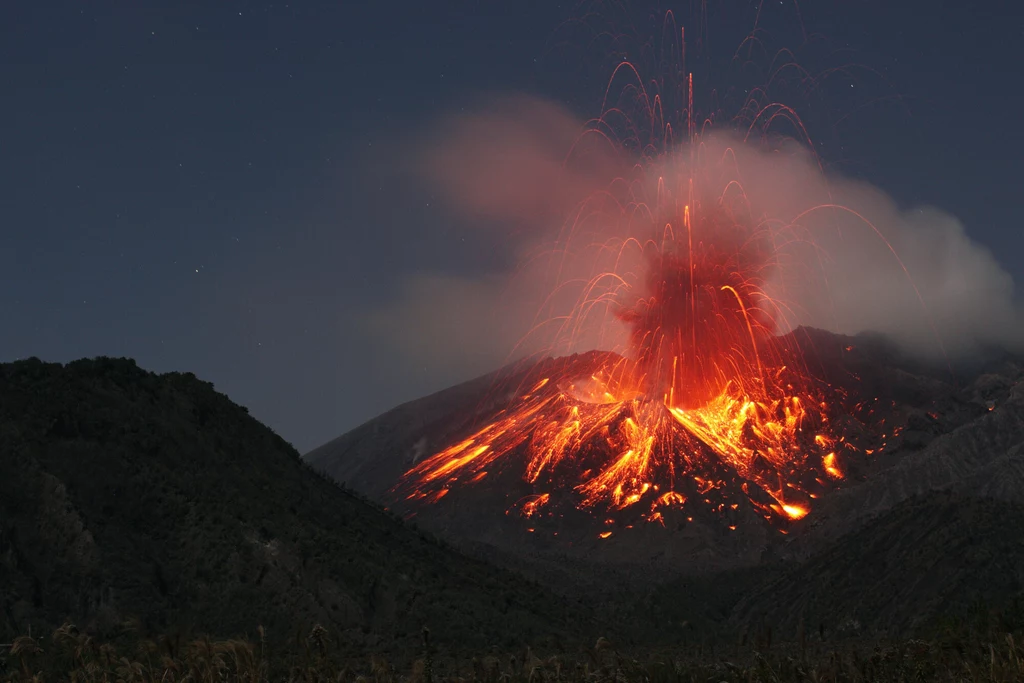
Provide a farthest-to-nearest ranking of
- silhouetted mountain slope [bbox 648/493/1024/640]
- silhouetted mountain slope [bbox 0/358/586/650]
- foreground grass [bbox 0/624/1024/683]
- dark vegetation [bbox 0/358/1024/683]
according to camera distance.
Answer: silhouetted mountain slope [bbox 648/493/1024/640] → silhouetted mountain slope [bbox 0/358/586/650] → dark vegetation [bbox 0/358/1024/683] → foreground grass [bbox 0/624/1024/683]

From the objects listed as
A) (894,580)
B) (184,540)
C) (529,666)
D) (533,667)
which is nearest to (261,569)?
(184,540)

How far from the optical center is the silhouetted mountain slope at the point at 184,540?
124 ft

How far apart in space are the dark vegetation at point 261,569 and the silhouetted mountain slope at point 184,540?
0.33 ft

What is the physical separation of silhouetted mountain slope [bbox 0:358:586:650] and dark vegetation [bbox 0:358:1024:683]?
99mm

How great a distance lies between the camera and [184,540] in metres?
42.9

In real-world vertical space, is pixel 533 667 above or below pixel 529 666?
above

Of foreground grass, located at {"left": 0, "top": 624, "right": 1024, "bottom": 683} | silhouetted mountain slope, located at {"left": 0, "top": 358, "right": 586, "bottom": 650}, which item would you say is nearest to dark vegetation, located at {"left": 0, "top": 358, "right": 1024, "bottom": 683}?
silhouetted mountain slope, located at {"left": 0, "top": 358, "right": 586, "bottom": 650}

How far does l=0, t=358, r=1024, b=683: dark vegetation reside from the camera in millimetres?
31078

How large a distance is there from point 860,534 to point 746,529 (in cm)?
7808

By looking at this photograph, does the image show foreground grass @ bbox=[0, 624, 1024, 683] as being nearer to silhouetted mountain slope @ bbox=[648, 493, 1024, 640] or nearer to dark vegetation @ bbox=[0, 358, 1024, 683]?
dark vegetation @ bbox=[0, 358, 1024, 683]

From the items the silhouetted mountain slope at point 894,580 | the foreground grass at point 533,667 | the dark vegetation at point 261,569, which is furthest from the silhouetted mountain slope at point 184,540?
the silhouetted mountain slope at point 894,580

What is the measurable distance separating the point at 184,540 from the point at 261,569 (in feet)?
12.5

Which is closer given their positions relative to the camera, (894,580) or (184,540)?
(184,540)

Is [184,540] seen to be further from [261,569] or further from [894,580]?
[894,580]
